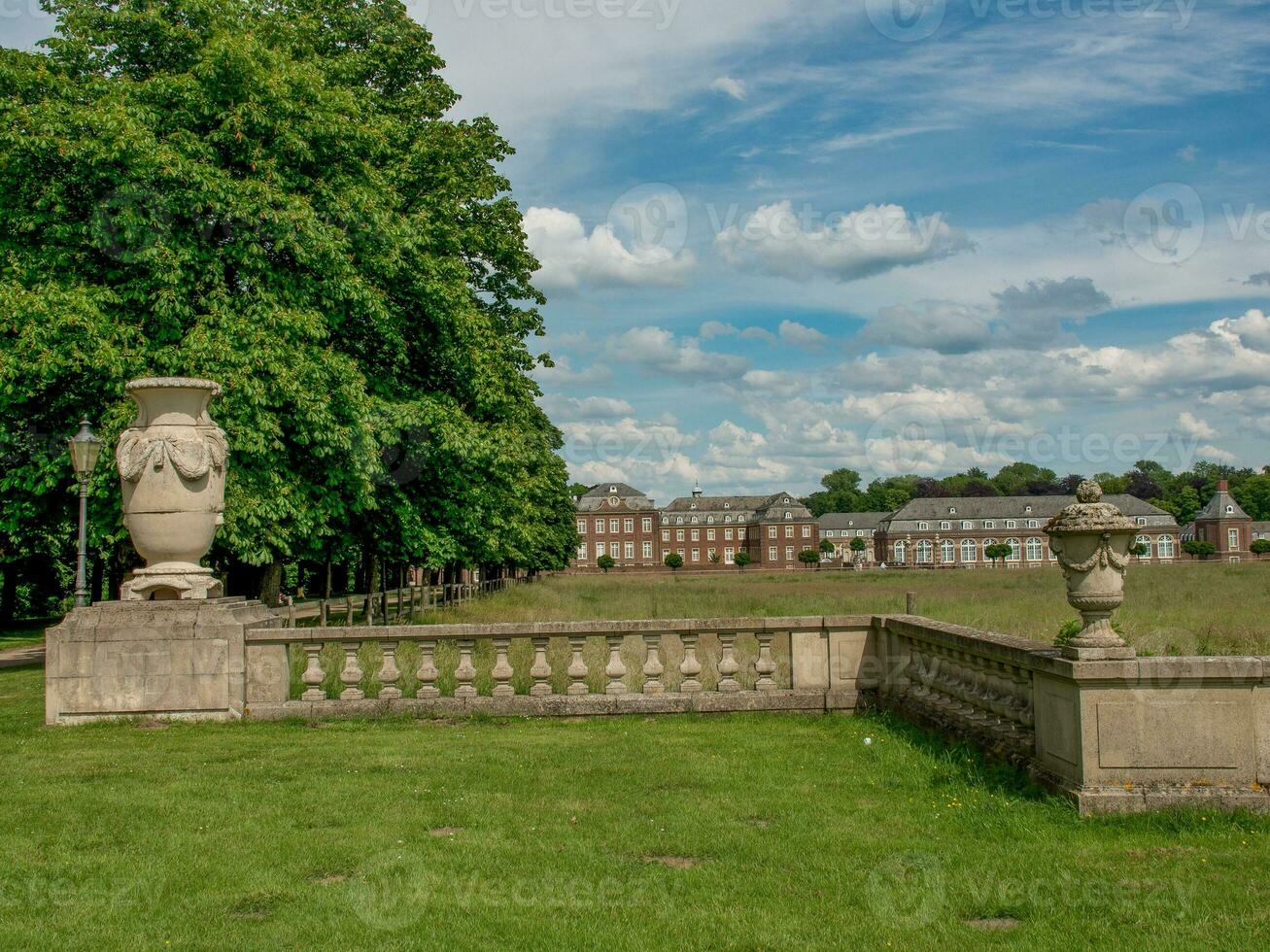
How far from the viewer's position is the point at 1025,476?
6786 inches

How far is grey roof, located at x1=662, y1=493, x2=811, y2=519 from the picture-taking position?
474 ft

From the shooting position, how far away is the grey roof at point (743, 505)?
145 meters

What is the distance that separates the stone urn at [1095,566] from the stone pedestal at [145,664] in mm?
7644

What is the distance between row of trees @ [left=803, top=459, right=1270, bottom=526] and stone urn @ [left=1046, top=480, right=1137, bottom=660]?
121242 mm

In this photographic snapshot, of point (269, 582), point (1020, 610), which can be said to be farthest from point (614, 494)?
point (269, 582)

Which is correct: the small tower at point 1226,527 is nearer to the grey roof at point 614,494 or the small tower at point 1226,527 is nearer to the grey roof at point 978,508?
the grey roof at point 978,508

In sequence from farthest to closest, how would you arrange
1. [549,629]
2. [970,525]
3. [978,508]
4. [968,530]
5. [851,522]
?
[851,522], [978,508], [968,530], [970,525], [549,629]

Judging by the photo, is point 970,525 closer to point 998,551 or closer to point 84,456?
point 998,551

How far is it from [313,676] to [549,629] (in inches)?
91.0

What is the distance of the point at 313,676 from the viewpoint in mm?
10906

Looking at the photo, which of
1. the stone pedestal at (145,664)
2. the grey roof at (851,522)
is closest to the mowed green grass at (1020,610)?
the stone pedestal at (145,664)

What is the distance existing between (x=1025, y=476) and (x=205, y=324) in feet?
555

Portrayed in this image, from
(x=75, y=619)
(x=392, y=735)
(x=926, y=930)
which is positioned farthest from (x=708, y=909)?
(x=75, y=619)

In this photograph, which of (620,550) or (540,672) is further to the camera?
(620,550)
